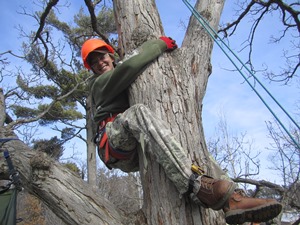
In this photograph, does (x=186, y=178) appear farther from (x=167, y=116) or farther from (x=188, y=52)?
(x=188, y=52)

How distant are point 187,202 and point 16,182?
1525mm

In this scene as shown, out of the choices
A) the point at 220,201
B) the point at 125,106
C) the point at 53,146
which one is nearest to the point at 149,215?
the point at 220,201

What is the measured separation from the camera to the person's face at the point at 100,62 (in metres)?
3.10

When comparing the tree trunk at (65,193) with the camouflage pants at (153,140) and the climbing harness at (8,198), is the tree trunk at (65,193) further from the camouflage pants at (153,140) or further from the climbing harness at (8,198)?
the camouflage pants at (153,140)

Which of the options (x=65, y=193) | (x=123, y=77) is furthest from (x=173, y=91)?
(x=65, y=193)

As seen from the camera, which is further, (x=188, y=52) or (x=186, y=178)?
(x=188, y=52)

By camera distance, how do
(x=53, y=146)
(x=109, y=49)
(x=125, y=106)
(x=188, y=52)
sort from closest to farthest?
(x=188, y=52)
(x=125, y=106)
(x=109, y=49)
(x=53, y=146)

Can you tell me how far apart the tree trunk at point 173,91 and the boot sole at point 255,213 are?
0.54ft

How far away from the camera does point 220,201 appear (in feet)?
5.46

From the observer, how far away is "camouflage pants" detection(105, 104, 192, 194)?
1.81m

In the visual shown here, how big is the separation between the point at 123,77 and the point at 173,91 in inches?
16.4

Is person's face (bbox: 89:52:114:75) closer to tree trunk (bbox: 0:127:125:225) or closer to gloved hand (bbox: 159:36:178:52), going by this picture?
gloved hand (bbox: 159:36:178:52)

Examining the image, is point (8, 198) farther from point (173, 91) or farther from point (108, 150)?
point (173, 91)

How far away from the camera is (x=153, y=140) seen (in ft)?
6.34
